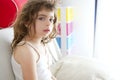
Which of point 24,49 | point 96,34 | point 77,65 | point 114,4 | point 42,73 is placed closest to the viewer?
point 24,49

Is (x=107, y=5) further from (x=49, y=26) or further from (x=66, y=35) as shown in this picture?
(x=49, y=26)

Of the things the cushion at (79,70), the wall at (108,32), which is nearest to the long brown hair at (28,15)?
the cushion at (79,70)

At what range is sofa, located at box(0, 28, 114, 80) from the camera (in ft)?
3.51

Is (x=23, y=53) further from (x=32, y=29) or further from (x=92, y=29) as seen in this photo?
(x=92, y=29)

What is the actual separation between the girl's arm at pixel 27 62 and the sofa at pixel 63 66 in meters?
0.15

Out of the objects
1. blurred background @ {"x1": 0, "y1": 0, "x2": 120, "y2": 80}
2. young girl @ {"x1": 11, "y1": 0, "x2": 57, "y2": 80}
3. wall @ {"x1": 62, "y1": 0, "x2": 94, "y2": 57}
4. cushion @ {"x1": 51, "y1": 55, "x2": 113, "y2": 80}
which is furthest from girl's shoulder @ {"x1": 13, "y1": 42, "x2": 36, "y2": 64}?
wall @ {"x1": 62, "y1": 0, "x2": 94, "y2": 57}

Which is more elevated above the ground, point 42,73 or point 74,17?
point 74,17

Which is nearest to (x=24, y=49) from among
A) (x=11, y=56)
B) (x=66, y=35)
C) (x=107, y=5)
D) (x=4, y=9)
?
(x=11, y=56)

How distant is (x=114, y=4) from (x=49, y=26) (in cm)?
125

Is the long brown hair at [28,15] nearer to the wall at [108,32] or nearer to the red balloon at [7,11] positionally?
the red balloon at [7,11]

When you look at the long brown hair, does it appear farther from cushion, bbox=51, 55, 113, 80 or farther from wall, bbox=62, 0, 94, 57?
wall, bbox=62, 0, 94, 57

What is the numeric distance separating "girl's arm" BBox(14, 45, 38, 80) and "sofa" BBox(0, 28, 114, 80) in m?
0.15

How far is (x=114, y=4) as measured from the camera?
2.08m

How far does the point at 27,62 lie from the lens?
0.92m
